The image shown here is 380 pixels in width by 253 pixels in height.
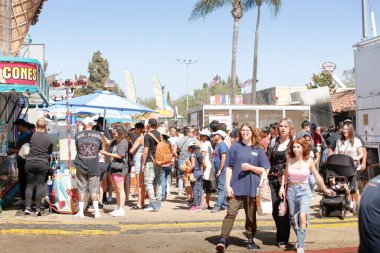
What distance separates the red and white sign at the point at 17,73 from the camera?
30.0ft

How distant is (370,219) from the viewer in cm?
290

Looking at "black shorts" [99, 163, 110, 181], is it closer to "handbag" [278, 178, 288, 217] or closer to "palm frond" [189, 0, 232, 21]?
"handbag" [278, 178, 288, 217]

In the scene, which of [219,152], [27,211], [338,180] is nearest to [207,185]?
[219,152]

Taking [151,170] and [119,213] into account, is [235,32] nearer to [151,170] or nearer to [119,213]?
[151,170]

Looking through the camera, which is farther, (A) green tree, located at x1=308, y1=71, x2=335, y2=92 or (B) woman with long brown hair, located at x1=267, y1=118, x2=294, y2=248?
(A) green tree, located at x1=308, y1=71, x2=335, y2=92

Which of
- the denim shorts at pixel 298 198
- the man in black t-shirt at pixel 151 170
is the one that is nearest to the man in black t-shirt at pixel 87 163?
the man in black t-shirt at pixel 151 170

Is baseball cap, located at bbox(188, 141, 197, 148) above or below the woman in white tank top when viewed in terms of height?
above

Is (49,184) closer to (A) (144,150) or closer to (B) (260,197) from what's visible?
(A) (144,150)

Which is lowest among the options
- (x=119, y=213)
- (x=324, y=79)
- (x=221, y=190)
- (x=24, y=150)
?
(x=119, y=213)

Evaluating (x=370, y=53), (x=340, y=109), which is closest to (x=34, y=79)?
(x=370, y=53)

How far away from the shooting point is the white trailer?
37.2ft

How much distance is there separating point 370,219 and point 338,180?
7128 mm

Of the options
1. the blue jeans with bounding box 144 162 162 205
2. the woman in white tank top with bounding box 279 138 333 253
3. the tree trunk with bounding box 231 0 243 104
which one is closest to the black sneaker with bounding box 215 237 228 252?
the woman in white tank top with bounding box 279 138 333 253

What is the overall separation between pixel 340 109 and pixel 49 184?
1753cm
